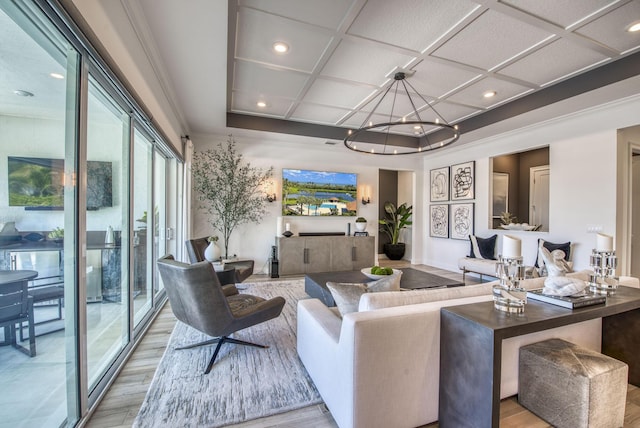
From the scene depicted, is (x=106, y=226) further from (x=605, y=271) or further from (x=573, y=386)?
(x=605, y=271)

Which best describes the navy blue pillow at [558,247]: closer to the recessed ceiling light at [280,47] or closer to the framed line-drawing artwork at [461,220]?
the framed line-drawing artwork at [461,220]

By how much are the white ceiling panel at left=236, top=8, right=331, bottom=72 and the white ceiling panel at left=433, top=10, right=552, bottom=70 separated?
1.32 m

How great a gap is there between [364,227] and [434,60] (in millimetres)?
3984

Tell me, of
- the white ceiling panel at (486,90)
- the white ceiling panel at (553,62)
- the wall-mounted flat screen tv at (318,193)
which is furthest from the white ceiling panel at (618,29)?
the wall-mounted flat screen tv at (318,193)

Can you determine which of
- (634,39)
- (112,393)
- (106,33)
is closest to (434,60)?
(634,39)

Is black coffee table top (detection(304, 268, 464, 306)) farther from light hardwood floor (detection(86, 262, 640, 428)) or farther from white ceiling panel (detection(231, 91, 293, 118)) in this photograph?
white ceiling panel (detection(231, 91, 293, 118))

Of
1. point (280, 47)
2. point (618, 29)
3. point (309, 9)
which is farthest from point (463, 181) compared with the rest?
point (309, 9)

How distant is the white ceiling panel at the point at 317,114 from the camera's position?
15.3ft

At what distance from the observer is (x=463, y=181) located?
6184mm

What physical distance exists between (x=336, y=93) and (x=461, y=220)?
4.13 meters

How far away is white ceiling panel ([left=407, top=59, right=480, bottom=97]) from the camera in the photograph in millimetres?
3272

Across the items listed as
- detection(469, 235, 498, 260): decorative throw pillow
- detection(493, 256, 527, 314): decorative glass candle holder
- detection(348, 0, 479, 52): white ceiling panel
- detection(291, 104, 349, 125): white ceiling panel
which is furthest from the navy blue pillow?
detection(291, 104, 349, 125): white ceiling panel

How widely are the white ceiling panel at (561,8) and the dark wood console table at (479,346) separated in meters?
2.31

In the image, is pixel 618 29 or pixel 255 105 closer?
pixel 618 29
